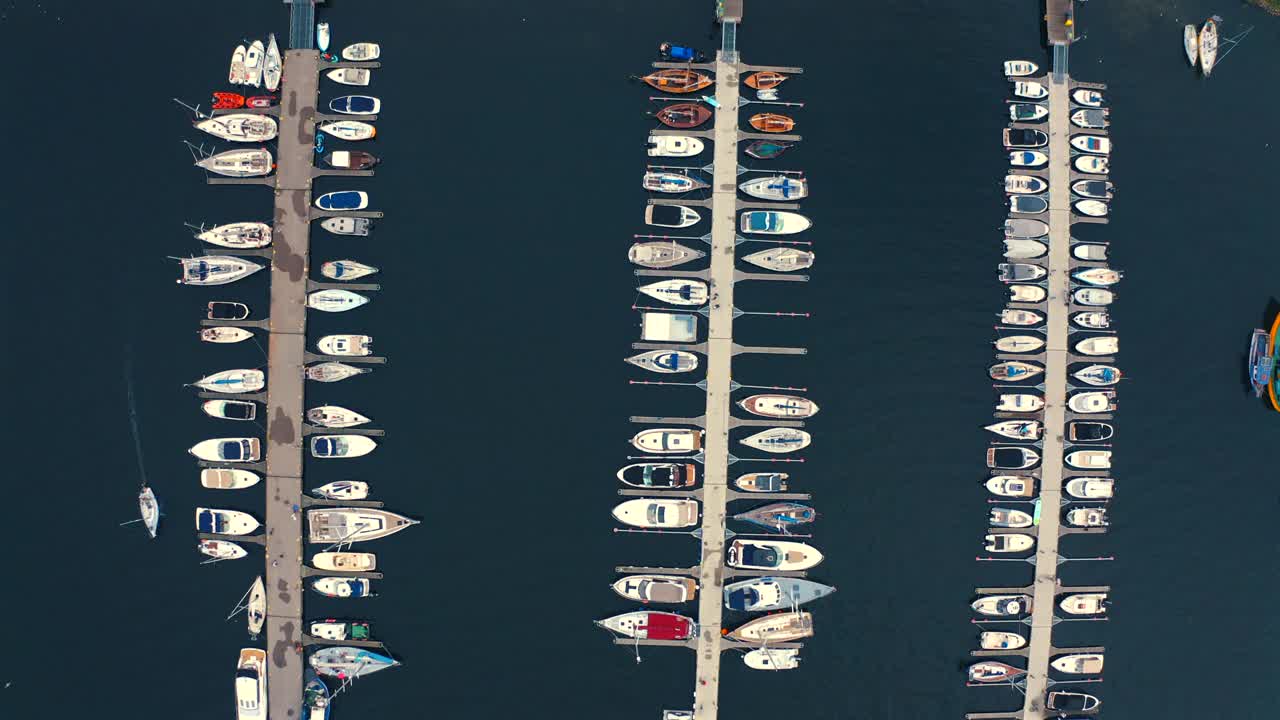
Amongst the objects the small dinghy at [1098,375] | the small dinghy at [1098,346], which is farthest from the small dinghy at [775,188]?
the small dinghy at [1098,375]

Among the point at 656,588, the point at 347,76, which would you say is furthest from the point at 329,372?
the point at 656,588

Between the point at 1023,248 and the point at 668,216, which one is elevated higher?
the point at 668,216

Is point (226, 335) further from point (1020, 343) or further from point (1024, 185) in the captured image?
point (1024, 185)

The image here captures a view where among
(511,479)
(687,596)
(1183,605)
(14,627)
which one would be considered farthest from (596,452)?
(1183,605)

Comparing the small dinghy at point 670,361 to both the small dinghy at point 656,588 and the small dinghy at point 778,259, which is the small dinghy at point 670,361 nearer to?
the small dinghy at point 778,259

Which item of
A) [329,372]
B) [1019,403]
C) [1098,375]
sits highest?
[1098,375]

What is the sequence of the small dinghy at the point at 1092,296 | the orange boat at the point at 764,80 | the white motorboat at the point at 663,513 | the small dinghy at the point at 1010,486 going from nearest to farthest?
1. the white motorboat at the point at 663,513
2. the small dinghy at the point at 1010,486
3. the orange boat at the point at 764,80
4. the small dinghy at the point at 1092,296
